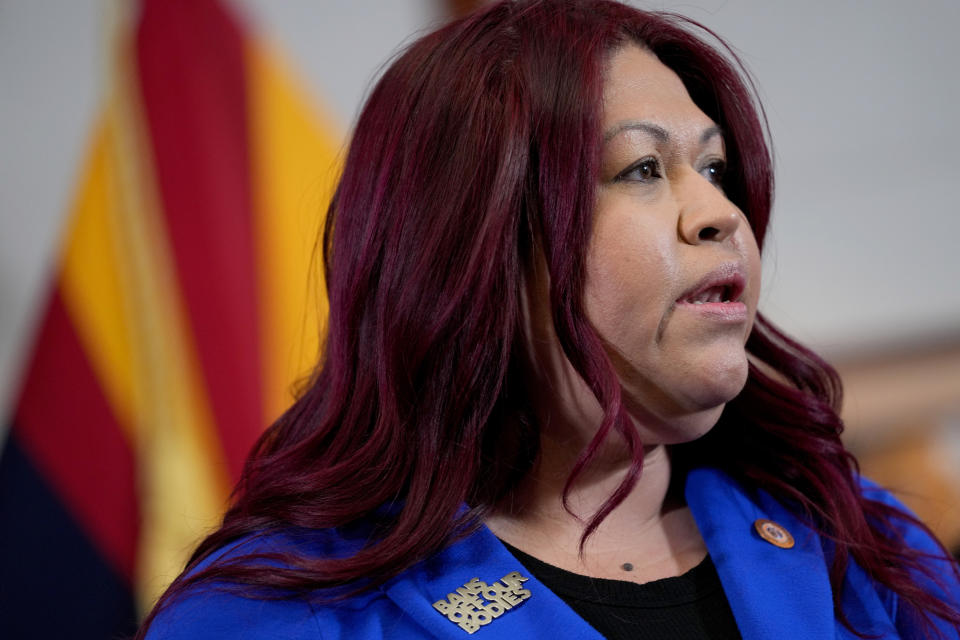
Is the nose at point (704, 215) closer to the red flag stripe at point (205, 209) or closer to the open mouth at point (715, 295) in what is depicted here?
the open mouth at point (715, 295)

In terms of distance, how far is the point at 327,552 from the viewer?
3.15 ft

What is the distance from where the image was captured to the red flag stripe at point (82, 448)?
1.72 metres

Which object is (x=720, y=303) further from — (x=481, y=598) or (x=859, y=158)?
(x=859, y=158)

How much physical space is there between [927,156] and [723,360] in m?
1.83

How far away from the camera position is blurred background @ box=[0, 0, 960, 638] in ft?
5.66

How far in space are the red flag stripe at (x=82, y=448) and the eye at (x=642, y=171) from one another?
45.7 inches

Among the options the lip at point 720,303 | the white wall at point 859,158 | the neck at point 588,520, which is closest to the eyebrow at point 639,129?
the lip at point 720,303

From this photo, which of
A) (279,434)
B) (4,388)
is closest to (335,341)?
(279,434)

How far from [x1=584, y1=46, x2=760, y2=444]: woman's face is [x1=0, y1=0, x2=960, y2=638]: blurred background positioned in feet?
1.87

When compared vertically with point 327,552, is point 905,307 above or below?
below

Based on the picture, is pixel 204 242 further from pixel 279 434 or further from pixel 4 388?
pixel 279 434

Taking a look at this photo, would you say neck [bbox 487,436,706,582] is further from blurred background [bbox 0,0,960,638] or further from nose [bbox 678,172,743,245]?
blurred background [bbox 0,0,960,638]

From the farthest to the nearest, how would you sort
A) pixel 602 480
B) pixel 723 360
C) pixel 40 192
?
pixel 40 192 < pixel 602 480 < pixel 723 360

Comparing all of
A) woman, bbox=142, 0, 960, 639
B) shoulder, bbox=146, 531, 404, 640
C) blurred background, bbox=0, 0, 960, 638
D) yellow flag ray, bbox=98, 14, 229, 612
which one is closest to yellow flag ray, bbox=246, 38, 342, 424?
blurred background, bbox=0, 0, 960, 638
